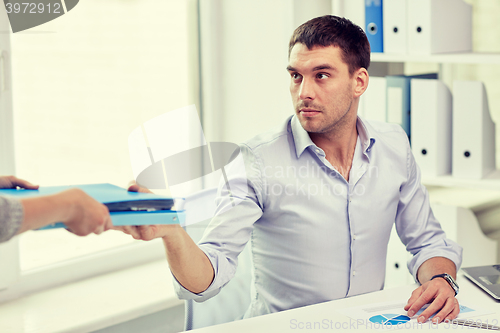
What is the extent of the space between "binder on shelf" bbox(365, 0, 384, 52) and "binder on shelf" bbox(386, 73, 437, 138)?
144 mm

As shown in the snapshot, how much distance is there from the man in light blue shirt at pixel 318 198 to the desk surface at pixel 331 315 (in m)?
0.09

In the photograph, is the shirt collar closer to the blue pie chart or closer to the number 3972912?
the blue pie chart

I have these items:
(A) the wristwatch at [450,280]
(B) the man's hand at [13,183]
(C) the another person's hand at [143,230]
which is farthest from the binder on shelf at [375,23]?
(B) the man's hand at [13,183]

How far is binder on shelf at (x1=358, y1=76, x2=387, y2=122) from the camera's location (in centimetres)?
210

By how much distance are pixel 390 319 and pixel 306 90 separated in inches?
24.1

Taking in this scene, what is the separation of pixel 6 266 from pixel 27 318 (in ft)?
0.72

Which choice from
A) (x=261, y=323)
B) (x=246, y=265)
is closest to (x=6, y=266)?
(x=246, y=265)

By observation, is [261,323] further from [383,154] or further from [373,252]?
[383,154]

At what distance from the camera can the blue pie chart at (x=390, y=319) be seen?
3.85ft

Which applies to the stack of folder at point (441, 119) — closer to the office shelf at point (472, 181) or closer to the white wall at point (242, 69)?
the office shelf at point (472, 181)

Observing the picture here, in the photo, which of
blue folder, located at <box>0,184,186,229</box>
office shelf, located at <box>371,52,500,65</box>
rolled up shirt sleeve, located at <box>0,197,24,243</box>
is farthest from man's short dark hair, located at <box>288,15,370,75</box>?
rolled up shirt sleeve, located at <box>0,197,24,243</box>

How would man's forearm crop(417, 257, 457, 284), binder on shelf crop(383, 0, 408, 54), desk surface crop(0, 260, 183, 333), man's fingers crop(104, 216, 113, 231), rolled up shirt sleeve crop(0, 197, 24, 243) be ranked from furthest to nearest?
binder on shelf crop(383, 0, 408, 54) → desk surface crop(0, 260, 183, 333) → man's forearm crop(417, 257, 457, 284) → man's fingers crop(104, 216, 113, 231) → rolled up shirt sleeve crop(0, 197, 24, 243)

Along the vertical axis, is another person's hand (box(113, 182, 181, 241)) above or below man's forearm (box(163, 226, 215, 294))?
above

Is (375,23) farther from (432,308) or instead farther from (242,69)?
(432,308)
